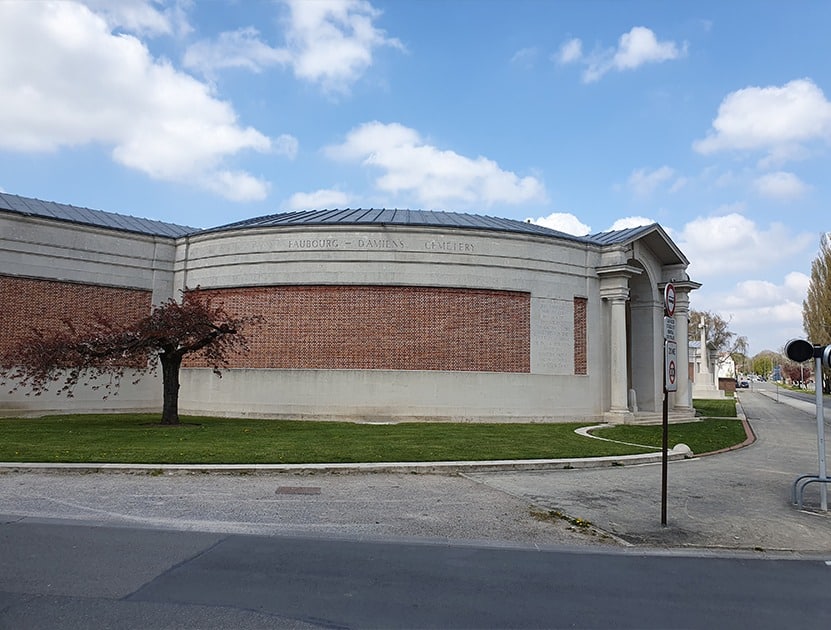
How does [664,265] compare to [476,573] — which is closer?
[476,573]

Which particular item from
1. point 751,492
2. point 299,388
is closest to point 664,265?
point 299,388

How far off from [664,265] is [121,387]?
901 inches

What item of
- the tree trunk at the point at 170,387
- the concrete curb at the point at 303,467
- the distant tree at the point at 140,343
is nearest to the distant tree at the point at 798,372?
the distant tree at the point at 140,343

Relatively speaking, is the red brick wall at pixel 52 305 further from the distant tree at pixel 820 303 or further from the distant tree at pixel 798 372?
the distant tree at pixel 798 372

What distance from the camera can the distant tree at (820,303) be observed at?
60562 millimetres

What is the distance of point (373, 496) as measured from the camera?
9531mm

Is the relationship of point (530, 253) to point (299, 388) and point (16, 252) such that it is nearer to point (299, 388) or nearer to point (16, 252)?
point (299, 388)

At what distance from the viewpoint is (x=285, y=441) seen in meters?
15.2

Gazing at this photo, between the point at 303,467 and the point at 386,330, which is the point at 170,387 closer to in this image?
the point at 386,330

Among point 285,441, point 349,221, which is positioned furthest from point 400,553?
point 349,221

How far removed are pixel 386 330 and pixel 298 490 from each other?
41.2 feet

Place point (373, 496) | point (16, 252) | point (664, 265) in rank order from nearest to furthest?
point (373, 496), point (16, 252), point (664, 265)

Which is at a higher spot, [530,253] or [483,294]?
[530,253]

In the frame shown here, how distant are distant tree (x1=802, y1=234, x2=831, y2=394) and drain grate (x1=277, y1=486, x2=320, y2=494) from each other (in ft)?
204
